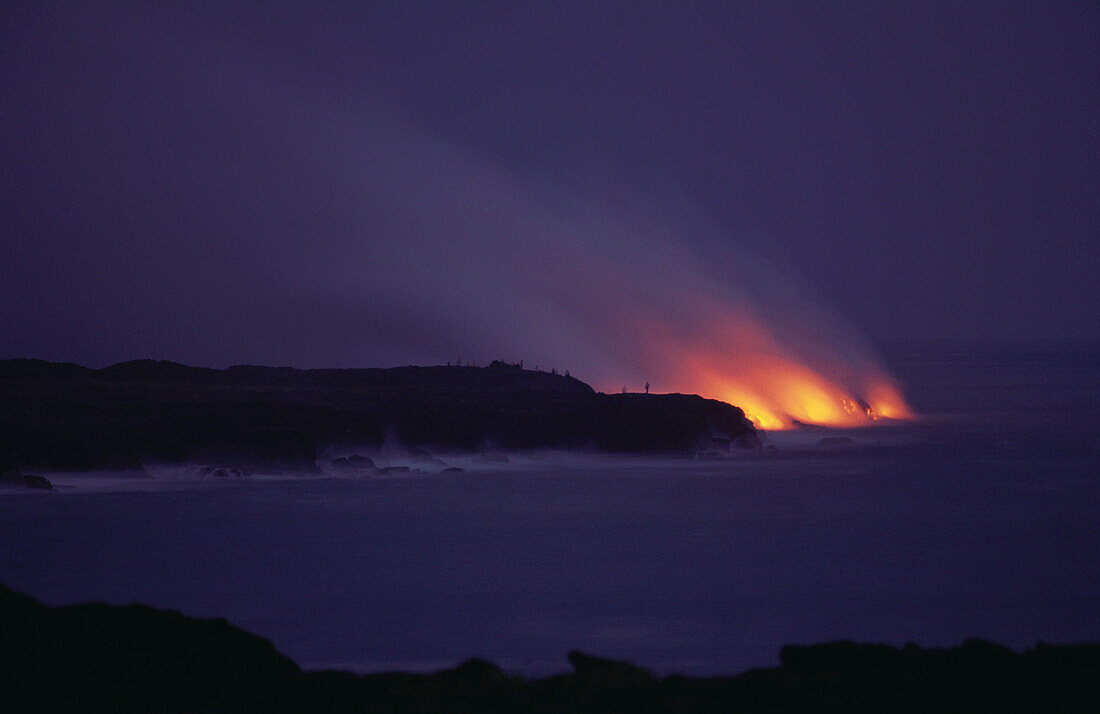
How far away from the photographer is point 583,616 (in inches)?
767

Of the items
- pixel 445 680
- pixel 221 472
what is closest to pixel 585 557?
pixel 221 472

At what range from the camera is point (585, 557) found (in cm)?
2502

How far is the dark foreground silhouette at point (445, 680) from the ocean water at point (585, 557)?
16.8ft

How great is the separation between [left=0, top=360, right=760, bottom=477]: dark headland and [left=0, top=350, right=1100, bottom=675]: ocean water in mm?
1430

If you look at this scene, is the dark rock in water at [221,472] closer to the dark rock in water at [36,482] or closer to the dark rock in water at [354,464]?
the dark rock in water at [354,464]

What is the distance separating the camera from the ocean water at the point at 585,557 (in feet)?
60.4

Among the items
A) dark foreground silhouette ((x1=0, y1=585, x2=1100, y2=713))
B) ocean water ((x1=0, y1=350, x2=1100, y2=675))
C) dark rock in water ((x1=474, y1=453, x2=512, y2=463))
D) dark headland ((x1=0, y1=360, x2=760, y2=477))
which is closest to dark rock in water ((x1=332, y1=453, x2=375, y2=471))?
dark headland ((x1=0, y1=360, x2=760, y2=477))

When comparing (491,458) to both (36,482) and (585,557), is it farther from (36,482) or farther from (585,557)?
(36,482)

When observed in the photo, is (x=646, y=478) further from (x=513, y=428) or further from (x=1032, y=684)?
(x=1032, y=684)

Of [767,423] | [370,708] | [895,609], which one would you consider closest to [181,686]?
[370,708]

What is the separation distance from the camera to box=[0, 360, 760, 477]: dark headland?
111 feet

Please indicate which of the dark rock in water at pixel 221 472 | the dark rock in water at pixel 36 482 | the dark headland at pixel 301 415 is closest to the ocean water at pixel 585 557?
the dark rock in water at pixel 36 482

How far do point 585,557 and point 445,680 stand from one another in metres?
14.4

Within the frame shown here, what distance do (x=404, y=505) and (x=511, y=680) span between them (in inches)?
785
